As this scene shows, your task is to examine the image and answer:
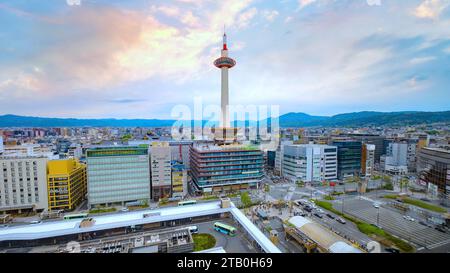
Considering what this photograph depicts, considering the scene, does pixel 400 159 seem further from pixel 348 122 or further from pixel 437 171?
pixel 348 122

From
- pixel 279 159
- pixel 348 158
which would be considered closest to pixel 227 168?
pixel 279 159

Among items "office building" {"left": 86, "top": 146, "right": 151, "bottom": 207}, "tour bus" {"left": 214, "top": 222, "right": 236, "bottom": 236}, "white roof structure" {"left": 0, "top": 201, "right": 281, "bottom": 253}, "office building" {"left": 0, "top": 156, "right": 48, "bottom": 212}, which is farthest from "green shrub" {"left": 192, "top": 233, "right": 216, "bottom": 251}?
"office building" {"left": 0, "top": 156, "right": 48, "bottom": 212}

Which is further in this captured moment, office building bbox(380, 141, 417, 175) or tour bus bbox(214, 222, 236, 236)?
office building bbox(380, 141, 417, 175)

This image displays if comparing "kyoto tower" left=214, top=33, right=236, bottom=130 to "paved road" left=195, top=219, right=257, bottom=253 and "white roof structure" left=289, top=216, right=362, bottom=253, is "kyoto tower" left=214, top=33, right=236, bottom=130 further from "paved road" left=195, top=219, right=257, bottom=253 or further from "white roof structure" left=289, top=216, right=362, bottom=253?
"white roof structure" left=289, top=216, right=362, bottom=253

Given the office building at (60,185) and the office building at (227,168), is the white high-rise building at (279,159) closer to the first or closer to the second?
the office building at (227,168)

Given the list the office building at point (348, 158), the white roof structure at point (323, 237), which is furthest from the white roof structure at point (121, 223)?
the office building at point (348, 158)

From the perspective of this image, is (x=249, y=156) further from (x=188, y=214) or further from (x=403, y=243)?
(x=403, y=243)
